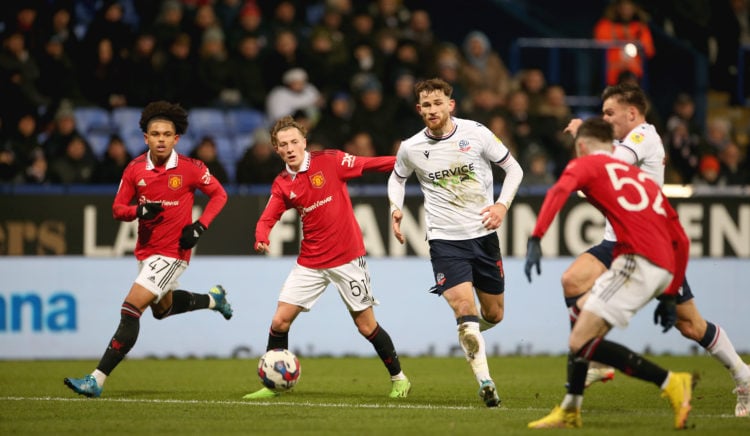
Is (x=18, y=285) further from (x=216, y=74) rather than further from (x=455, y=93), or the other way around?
(x=455, y=93)

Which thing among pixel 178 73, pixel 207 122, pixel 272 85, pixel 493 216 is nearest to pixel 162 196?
pixel 493 216

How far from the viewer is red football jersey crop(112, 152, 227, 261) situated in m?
10.4

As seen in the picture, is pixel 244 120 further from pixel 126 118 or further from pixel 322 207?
pixel 322 207

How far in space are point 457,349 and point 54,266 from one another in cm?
462

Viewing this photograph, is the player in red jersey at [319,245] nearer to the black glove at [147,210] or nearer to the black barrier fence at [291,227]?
the black glove at [147,210]

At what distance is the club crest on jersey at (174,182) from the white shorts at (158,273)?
0.60 metres

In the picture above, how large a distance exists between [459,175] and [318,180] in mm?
1251

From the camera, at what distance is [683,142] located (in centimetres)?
1644

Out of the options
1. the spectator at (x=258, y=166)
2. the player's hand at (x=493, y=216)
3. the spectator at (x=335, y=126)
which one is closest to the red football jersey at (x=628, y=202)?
the player's hand at (x=493, y=216)

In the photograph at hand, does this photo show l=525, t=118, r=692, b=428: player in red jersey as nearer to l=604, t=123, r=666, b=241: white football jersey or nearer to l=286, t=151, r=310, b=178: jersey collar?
l=604, t=123, r=666, b=241: white football jersey

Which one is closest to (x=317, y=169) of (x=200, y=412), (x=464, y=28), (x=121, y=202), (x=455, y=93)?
(x=121, y=202)

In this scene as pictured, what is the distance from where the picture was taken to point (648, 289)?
7629mm

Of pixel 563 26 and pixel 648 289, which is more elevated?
pixel 563 26

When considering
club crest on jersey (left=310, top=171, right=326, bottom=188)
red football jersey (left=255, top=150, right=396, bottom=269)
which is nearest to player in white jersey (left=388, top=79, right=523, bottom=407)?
red football jersey (left=255, top=150, right=396, bottom=269)
